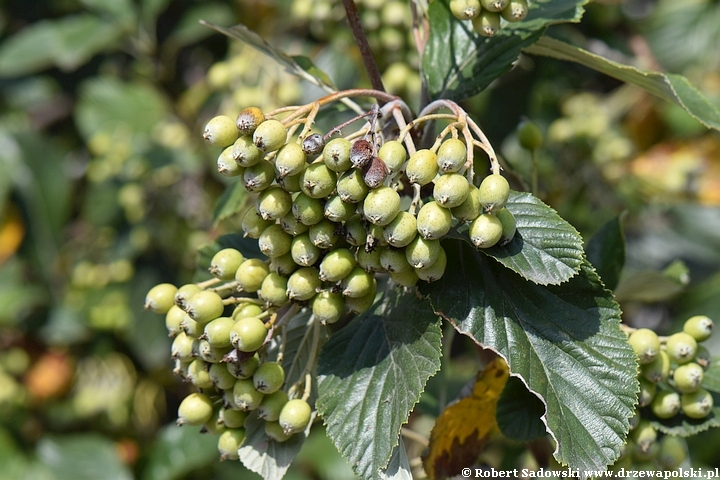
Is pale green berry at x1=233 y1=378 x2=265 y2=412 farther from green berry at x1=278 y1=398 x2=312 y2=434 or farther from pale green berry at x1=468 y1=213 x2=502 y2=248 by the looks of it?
pale green berry at x1=468 y1=213 x2=502 y2=248

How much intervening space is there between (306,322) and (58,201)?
2644mm

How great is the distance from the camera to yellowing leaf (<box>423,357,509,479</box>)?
163cm

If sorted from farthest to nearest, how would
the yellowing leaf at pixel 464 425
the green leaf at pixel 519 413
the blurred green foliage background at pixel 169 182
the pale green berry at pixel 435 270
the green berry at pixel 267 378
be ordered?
the blurred green foliage background at pixel 169 182 → the yellowing leaf at pixel 464 425 → the green leaf at pixel 519 413 → the green berry at pixel 267 378 → the pale green berry at pixel 435 270

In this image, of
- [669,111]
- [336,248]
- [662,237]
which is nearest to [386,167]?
[336,248]

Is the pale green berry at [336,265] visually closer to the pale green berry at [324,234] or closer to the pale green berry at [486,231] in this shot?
the pale green berry at [324,234]

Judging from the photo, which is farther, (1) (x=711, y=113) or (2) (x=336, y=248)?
(1) (x=711, y=113)

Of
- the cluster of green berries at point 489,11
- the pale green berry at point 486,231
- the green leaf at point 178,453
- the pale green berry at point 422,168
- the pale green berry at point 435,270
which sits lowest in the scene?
the green leaf at point 178,453

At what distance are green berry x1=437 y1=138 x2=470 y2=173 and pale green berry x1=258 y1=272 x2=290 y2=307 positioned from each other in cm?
38

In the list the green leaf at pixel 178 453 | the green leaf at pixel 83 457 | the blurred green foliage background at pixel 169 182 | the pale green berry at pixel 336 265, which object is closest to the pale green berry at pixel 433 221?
the pale green berry at pixel 336 265

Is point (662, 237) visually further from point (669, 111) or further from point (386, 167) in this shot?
point (386, 167)

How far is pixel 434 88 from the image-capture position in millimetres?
1574

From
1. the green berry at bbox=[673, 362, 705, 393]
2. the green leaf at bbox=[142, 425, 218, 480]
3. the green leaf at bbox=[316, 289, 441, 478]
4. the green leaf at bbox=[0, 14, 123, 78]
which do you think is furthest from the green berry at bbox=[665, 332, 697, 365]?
the green leaf at bbox=[0, 14, 123, 78]

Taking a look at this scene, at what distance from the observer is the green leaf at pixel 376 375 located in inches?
50.2

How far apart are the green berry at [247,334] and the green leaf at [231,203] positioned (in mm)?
449
